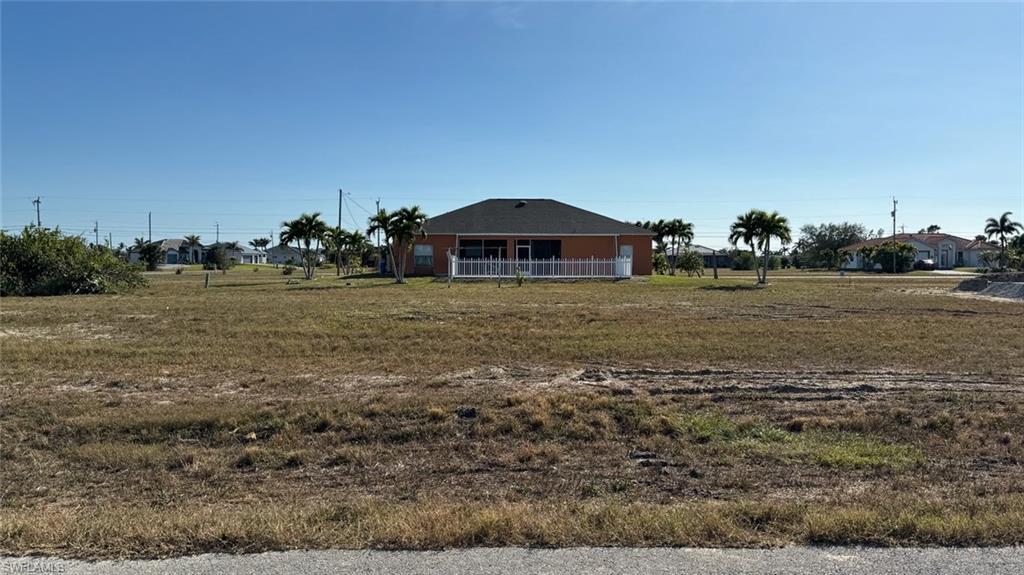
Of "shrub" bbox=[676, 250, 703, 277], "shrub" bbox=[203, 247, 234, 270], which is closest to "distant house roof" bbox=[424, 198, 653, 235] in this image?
"shrub" bbox=[676, 250, 703, 277]

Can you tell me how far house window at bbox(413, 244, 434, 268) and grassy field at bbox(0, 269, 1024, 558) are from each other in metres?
25.9

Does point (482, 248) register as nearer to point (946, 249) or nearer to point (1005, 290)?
point (1005, 290)

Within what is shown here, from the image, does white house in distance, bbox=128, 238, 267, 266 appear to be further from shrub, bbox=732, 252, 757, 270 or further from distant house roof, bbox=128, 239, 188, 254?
shrub, bbox=732, 252, 757, 270

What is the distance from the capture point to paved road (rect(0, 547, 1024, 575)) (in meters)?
3.39

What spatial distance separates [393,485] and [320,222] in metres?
34.5

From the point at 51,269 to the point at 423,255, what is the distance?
713 inches

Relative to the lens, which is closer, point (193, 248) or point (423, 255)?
point (423, 255)

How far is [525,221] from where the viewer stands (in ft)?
127

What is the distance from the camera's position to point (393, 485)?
199 inches

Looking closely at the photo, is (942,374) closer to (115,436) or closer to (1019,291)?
(115,436)

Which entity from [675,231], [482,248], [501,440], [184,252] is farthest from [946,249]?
[184,252]

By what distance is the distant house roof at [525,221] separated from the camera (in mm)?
37656

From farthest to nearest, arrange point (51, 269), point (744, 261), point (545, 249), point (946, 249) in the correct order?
point (946, 249), point (744, 261), point (545, 249), point (51, 269)

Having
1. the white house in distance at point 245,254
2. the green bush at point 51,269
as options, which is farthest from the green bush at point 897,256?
the white house in distance at point 245,254
